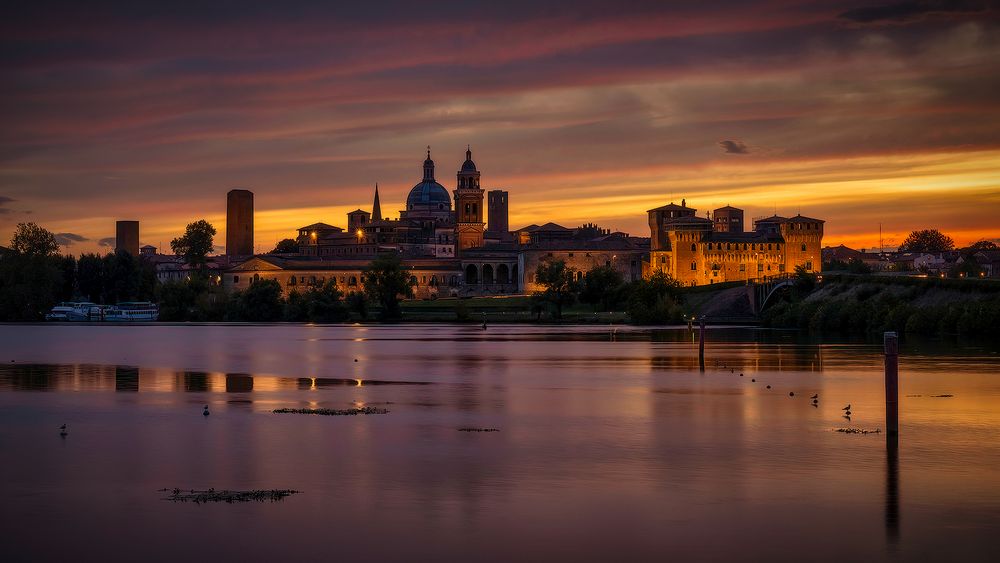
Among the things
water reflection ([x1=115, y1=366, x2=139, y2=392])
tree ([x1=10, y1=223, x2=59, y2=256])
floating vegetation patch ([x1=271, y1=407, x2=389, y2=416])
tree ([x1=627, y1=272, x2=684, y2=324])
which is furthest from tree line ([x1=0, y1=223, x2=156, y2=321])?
floating vegetation patch ([x1=271, y1=407, x2=389, y2=416])

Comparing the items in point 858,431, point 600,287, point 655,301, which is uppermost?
point 600,287

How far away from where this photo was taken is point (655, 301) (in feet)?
346

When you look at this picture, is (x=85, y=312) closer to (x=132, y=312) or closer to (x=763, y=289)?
(x=132, y=312)

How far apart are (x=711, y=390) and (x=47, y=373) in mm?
23332

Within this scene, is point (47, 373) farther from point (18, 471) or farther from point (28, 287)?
point (28, 287)

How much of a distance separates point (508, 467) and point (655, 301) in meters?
86.3

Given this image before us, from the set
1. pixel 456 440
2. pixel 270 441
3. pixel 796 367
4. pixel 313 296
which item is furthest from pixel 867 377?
pixel 313 296

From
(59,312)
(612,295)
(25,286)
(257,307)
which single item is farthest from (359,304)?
(25,286)

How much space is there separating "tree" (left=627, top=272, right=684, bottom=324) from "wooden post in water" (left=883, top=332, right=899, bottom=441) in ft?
253

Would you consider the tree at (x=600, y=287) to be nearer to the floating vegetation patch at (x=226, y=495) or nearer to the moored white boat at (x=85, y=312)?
the moored white boat at (x=85, y=312)

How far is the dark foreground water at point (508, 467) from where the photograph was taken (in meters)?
14.4

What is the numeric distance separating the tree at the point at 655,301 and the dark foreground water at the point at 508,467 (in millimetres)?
59334

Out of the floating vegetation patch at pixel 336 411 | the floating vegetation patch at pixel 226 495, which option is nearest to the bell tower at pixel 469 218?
the floating vegetation patch at pixel 336 411

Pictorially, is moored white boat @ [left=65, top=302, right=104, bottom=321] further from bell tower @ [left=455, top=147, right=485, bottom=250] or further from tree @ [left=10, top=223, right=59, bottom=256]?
bell tower @ [left=455, top=147, right=485, bottom=250]
